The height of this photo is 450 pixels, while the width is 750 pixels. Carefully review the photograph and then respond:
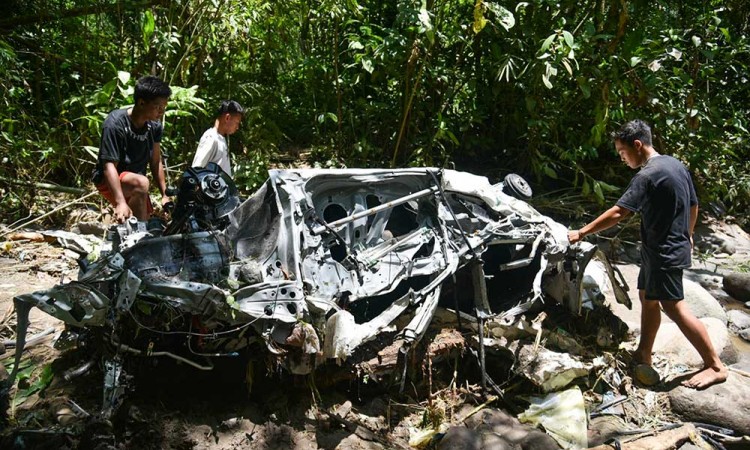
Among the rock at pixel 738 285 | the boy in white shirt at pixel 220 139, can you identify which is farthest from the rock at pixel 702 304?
the boy in white shirt at pixel 220 139

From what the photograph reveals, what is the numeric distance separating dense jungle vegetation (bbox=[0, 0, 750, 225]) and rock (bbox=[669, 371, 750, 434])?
3230 millimetres

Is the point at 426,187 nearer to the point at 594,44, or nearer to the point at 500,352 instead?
the point at 500,352

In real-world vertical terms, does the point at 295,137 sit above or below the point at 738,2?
below

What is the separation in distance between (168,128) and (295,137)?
2.13 meters

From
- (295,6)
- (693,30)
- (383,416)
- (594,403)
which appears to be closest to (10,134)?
(295,6)

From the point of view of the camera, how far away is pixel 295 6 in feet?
23.5

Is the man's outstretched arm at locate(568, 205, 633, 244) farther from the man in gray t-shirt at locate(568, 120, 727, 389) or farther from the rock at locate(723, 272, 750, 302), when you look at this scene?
the rock at locate(723, 272, 750, 302)

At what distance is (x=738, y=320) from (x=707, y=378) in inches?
89.8

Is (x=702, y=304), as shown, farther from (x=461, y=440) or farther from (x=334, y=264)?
(x=334, y=264)

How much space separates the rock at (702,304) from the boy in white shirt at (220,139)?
4669 mm

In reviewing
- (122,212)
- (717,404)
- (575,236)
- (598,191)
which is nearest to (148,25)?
(122,212)

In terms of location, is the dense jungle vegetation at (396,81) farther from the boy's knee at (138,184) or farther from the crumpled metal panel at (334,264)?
the crumpled metal panel at (334,264)

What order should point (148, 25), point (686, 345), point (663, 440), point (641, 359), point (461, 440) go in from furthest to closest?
point (148, 25), point (686, 345), point (641, 359), point (663, 440), point (461, 440)

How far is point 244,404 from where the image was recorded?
378 cm
